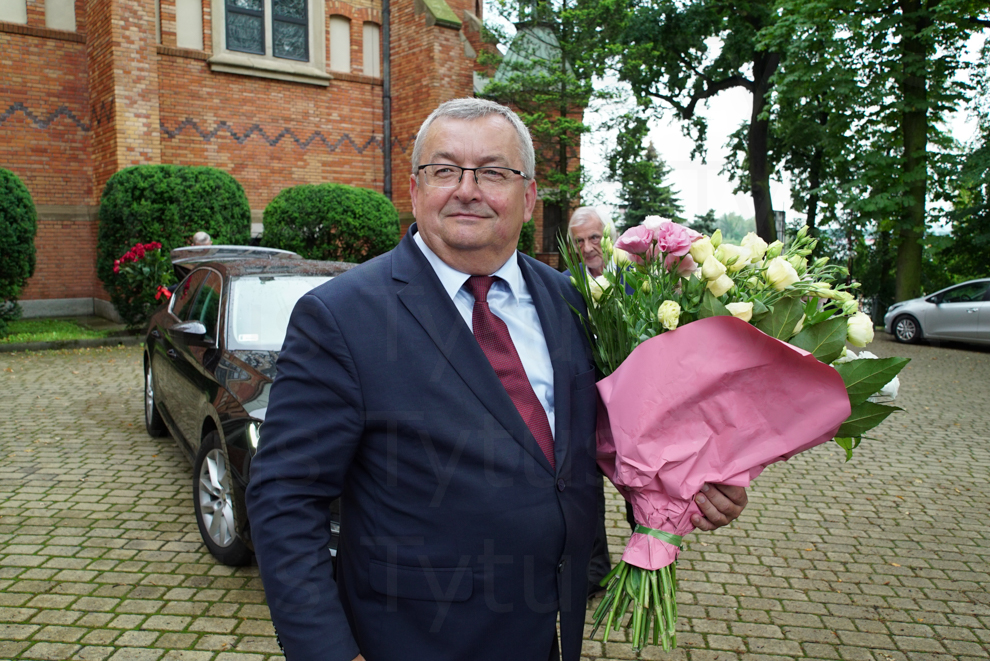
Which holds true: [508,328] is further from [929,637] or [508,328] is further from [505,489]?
[929,637]

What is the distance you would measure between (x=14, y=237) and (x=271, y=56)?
7.74m

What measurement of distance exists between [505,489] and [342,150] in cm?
1831

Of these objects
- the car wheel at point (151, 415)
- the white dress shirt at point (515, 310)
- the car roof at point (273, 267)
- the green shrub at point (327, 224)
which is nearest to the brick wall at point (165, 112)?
the green shrub at point (327, 224)

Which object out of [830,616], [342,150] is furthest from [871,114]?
[830,616]

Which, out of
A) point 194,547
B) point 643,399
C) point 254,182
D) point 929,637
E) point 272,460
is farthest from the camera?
point 254,182

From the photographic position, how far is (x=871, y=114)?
63.6 feet

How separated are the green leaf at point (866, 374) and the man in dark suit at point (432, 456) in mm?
439

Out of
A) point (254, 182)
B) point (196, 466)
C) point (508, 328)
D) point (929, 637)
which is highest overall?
point (254, 182)

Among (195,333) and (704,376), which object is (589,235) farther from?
(704,376)

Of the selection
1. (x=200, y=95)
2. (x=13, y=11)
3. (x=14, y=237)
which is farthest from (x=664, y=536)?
(x=13, y=11)

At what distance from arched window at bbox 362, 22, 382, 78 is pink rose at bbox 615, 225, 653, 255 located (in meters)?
18.7

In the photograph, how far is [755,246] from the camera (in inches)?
82.0

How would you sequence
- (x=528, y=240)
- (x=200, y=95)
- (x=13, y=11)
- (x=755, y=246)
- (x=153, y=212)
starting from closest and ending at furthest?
(x=755, y=246) < (x=153, y=212) < (x=13, y=11) < (x=200, y=95) < (x=528, y=240)

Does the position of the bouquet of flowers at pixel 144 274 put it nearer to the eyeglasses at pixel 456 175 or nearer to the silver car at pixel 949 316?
the eyeglasses at pixel 456 175
